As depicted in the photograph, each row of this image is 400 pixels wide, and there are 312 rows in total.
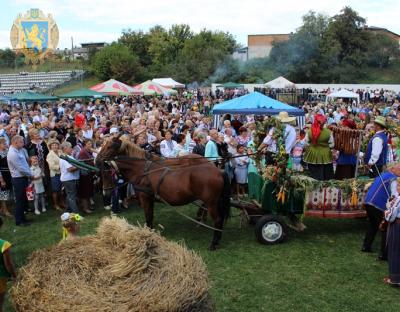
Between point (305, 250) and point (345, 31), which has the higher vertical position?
point (345, 31)

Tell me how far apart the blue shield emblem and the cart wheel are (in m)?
59.3

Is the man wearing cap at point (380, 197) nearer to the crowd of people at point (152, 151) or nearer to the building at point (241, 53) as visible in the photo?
the crowd of people at point (152, 151)

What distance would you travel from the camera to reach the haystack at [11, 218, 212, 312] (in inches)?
134

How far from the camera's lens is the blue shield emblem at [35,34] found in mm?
59688

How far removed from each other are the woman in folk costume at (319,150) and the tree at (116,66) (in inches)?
1819

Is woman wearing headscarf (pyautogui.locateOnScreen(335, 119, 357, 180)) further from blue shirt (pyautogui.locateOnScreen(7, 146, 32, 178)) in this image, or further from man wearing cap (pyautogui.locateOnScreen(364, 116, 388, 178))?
blue shirt (pyautogui.locateOnScreen(7, 146, 32, 178))

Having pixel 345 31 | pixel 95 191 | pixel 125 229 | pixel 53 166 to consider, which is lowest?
pixel 95 191

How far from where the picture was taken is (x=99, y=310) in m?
3.31

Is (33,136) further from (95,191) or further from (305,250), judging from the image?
(305,250)

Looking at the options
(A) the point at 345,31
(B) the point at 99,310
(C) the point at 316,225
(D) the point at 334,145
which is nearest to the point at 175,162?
(C) the point at 316,225

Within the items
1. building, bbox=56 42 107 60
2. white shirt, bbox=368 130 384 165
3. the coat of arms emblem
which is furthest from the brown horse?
building, bbox=56 42 107 60

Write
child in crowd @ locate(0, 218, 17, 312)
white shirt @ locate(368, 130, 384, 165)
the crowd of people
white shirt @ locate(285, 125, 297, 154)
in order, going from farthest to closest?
the crowd of people < white shirt @ locate(368, 130, 384, 165) < white shirt @ locate(285, 125, 297, 154) < child in crowd @ locate(0, 218, 17, 312)

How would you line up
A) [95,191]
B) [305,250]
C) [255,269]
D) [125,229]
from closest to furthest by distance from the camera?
[125,229], [255,269], [305,250], [95,191]

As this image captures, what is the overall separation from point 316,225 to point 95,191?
232 inches
